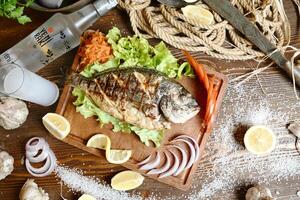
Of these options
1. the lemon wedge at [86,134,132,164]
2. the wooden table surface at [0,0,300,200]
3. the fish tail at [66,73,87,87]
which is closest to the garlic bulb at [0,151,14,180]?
the wooden table surface at [0,0,300,200]

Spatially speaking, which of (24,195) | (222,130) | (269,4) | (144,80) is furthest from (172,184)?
(269,4)

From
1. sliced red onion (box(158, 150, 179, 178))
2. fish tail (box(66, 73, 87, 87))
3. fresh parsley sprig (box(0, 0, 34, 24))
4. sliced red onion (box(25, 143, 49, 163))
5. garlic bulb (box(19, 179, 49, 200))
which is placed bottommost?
sliced red onion (box(158, 150, 179, 178))

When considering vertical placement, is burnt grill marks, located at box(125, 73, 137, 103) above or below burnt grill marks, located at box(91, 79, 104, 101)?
below

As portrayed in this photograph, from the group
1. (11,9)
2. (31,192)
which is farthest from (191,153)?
(11,9)

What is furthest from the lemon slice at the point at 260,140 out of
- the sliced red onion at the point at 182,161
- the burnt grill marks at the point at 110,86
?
the burnt grill marks at the point at 110,86

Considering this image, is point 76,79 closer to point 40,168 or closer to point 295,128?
point 40,168

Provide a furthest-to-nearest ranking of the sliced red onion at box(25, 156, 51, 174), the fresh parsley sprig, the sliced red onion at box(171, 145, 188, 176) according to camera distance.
→ 1. the sliced red onion at box(25, 156, 51, 174)
2. the sliced red onion at box(171, 145, 188, 176)
3. the fresh parsley sprig

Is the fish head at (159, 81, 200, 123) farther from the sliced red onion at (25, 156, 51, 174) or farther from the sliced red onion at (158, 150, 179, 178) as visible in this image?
the sliced red onion at (25, 156, 51, 174)

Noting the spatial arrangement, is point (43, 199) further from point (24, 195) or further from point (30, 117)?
point (30, 117)
